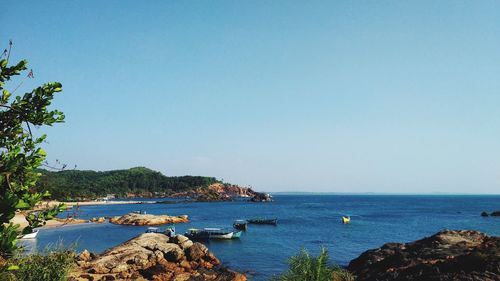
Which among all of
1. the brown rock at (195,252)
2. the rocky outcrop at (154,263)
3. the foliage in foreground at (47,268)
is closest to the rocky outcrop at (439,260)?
the rocky outcrop at (154,263)

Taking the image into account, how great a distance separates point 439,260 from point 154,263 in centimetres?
3170

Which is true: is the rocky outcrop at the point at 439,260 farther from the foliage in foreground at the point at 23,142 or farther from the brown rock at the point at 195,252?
the foliage in foreground at the point at 23,142

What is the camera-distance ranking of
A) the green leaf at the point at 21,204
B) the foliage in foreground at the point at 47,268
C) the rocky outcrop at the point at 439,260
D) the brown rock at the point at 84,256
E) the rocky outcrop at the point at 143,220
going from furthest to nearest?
the rocky outcrop at the point at 143,220, the brown rock at the point at 84,256, the rocky outcrop at the point at 439,260, the foliage in foreground at the point at 47,268, the green leaf at the point at 21,204

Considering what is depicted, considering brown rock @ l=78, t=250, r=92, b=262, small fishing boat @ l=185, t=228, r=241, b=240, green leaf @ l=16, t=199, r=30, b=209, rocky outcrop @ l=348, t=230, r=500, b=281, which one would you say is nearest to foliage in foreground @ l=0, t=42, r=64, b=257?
green leaf @ l=16, t=199, r=30, b=209

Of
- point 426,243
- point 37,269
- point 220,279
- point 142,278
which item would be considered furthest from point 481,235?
point 37,269

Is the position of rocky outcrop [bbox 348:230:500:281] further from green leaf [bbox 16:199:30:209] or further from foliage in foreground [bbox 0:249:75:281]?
green leaf [bbox 16:199:30:209]

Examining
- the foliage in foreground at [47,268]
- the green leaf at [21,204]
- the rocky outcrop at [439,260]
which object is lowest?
the rocky outcrop at [439,260]

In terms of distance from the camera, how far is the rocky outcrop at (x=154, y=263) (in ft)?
137

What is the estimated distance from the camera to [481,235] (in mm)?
A: 45688

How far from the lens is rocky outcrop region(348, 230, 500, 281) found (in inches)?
1204

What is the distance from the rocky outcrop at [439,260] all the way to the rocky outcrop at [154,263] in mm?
15609

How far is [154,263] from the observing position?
4644cm

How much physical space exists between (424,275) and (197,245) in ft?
98.5

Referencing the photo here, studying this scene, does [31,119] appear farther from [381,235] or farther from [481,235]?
[381,235]
